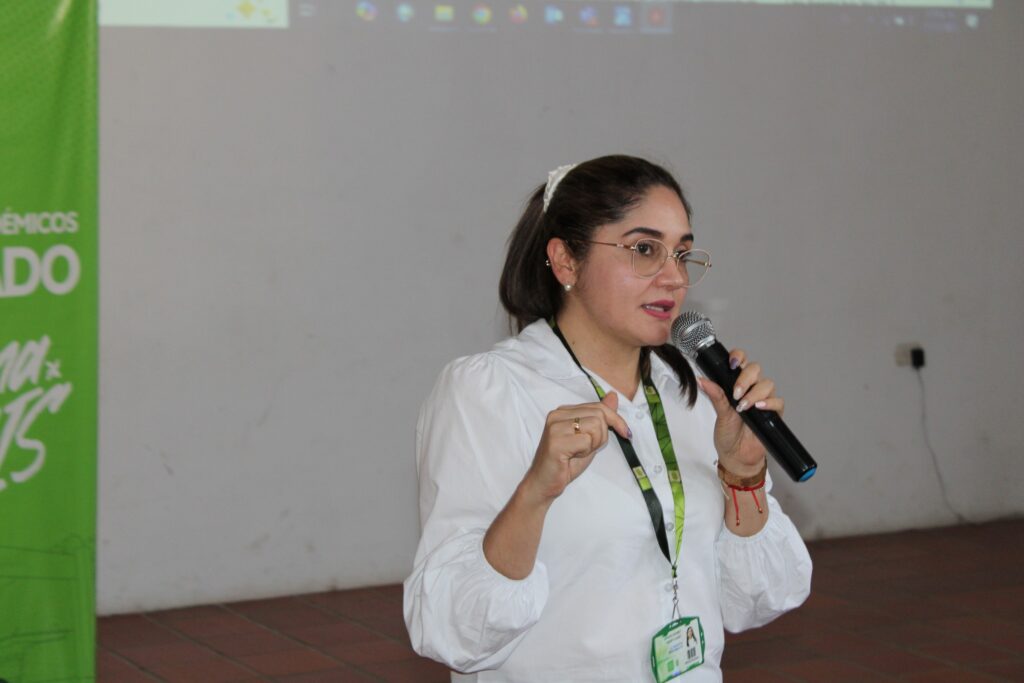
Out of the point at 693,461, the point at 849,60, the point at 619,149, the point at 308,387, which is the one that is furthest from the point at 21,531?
the point at 849,60

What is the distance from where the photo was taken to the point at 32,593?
2.54m

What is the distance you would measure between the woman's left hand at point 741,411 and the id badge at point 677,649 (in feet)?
0.79

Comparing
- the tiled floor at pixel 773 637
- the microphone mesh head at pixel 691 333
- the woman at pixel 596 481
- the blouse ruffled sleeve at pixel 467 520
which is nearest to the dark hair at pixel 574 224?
the woman at pixel 596 481

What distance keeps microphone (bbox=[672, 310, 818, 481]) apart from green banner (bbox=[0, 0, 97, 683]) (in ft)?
3.63

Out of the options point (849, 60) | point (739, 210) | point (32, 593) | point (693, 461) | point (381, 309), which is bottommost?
point (32, 593)

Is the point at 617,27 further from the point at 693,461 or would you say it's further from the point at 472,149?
the point at 693,461

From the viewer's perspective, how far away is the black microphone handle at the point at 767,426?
1950 millimetres

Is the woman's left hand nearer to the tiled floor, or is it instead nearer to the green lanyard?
the green lanyard

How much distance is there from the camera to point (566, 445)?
178 centimetres

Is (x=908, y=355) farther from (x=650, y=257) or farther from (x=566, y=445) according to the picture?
(x=566, y=445)

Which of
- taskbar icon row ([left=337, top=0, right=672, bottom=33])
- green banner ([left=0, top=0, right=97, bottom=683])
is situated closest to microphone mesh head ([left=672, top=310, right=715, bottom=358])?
green banner ([left=0, top=0, right=97, bottom=683])

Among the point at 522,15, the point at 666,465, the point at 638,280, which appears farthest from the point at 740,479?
the point at 522,15

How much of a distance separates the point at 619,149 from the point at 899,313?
1487 millimetres

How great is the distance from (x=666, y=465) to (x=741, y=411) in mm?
186
